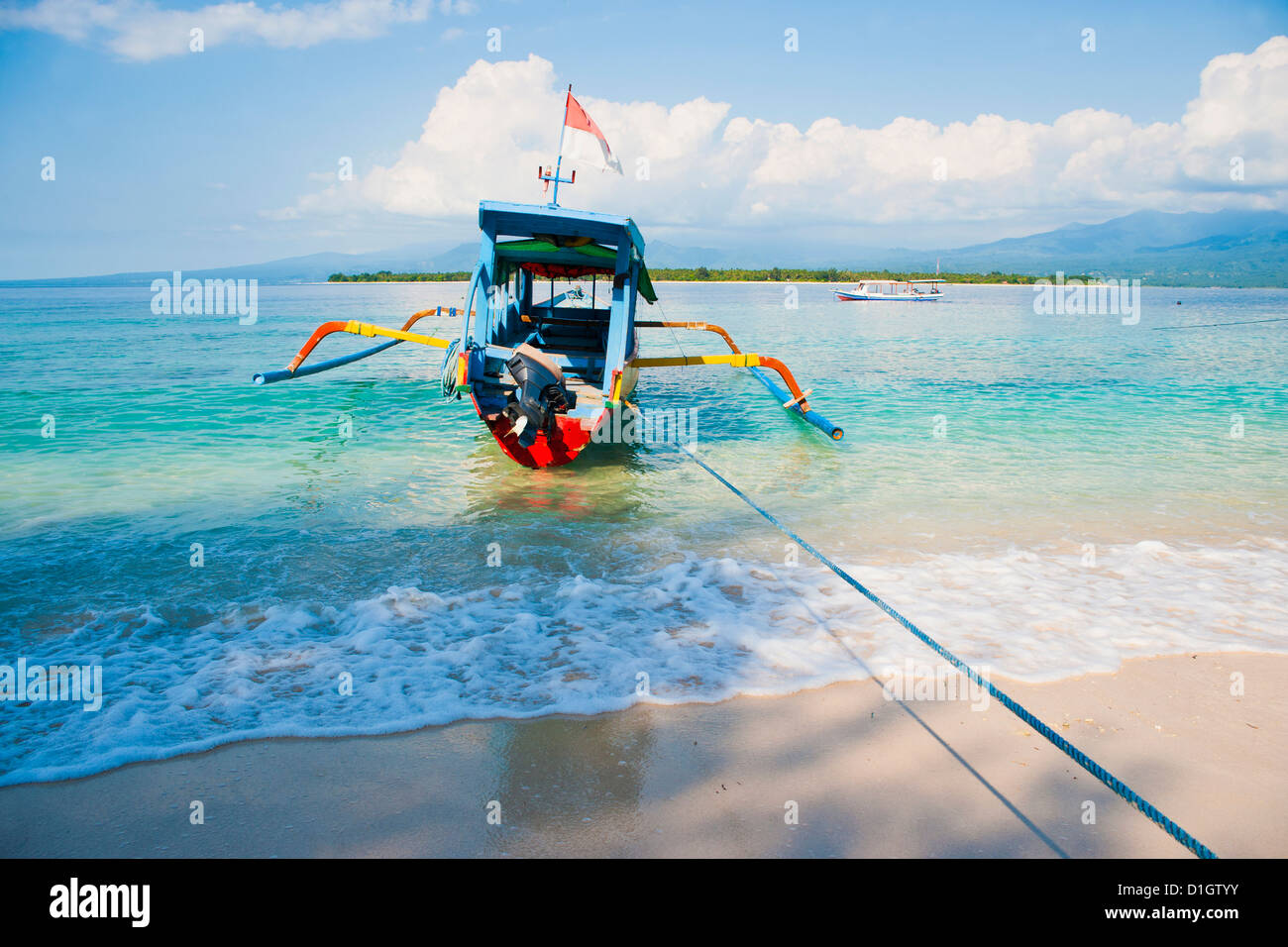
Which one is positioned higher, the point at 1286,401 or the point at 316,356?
the point at 316,356

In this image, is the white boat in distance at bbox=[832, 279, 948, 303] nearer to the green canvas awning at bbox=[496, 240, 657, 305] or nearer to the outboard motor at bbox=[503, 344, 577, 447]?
the green canvas awning at bbox=[496, 240, 657, 305]

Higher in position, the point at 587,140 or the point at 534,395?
the point at 587,140

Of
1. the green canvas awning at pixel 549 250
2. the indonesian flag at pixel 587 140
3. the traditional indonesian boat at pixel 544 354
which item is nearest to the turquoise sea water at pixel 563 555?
the traditional indonesian boat at pixel 544 354

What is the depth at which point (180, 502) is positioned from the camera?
8.44 metres

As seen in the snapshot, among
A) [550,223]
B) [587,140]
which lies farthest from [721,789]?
[587,140]

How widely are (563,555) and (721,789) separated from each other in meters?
3.76

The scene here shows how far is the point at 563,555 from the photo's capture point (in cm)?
702

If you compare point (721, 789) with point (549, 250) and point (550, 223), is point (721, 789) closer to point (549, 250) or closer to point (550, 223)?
point (550, 223)

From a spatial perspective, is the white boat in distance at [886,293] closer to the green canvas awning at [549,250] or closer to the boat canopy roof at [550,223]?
the green canvas awning at [549,250]

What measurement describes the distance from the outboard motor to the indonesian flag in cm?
356

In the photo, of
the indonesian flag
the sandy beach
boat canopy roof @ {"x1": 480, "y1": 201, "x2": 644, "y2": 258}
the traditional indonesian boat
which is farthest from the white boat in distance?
the sandy beach
